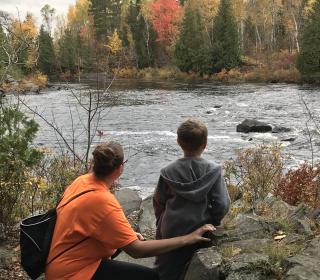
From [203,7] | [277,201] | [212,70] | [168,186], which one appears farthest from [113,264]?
[203,7]

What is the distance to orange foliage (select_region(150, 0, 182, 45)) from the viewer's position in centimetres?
6169

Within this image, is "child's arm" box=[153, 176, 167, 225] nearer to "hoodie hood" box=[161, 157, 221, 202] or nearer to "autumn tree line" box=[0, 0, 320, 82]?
"hoodie hood" box=[161, 157, 221, 202]

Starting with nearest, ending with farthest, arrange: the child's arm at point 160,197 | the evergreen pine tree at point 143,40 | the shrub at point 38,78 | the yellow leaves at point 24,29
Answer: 1. the child's arm at point 160,197
2. the yellow leaves at point 24,29
3. the shrub at point 38,78
4. the evergreen pine tree at point 143,40

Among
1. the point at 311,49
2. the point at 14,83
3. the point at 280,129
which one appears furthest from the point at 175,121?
the point at 311,49

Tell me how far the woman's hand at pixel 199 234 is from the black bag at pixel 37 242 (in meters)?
0.93

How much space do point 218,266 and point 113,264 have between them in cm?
75

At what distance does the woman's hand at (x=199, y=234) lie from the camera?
3.34 m

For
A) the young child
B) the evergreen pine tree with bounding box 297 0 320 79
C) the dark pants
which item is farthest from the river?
the evergreen pine tree with bounding box 297 0 320 79

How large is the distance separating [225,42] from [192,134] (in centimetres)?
4752

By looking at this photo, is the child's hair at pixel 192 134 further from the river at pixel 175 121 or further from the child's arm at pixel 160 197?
the river at pixel 175 121

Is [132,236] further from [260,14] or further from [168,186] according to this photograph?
[260,14]

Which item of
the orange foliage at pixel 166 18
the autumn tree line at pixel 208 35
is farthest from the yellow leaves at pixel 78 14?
the orange foliage at pixel 166 18

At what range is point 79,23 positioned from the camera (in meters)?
86.4

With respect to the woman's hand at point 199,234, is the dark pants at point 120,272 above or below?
below
